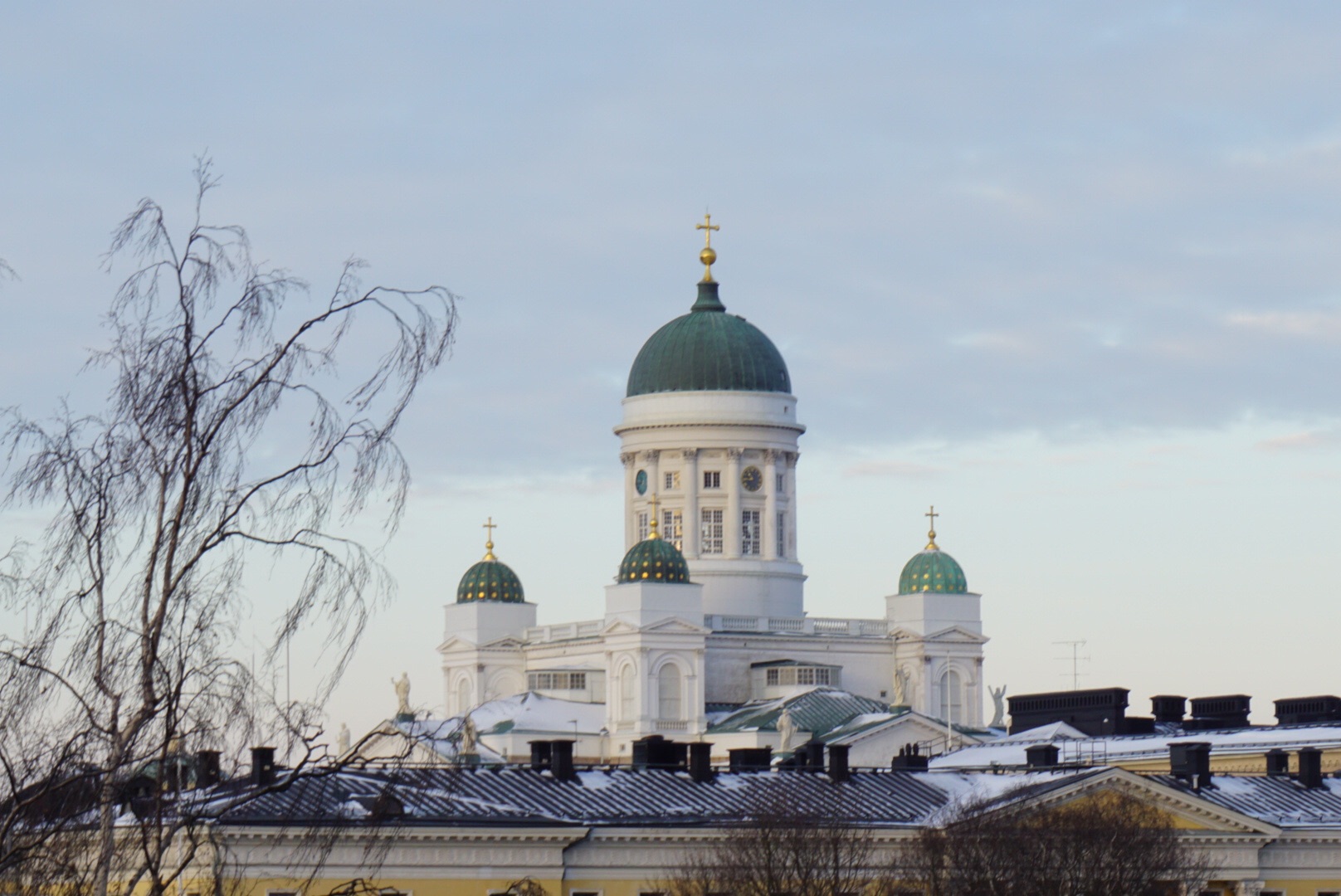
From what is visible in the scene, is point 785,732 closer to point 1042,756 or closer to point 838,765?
point 1042,756

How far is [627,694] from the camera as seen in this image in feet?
469

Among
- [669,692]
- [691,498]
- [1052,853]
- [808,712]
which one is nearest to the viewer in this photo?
[1052,853]

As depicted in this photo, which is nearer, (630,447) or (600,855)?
(600,855)

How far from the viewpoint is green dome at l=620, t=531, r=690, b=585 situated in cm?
14275

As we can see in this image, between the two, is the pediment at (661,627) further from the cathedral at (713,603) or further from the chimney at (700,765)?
the chimney at (700,765)

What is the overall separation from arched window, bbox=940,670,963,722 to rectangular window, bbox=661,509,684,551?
14018 millimetres

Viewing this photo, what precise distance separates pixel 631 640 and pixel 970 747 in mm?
37307

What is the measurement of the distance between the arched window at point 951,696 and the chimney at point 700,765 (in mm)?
70697

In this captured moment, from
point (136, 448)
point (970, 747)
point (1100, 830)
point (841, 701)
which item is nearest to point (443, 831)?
point (1100, 830)

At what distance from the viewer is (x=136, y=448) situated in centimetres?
3120

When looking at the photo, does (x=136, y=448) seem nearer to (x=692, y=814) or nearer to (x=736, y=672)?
(x=692, y=814)

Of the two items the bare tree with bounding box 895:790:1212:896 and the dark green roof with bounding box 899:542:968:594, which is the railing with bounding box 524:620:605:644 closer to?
the dark green roof with bounding box 899:542:968:594

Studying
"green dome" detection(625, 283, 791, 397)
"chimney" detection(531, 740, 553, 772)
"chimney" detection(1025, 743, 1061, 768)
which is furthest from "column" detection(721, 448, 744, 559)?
"chimney" detection(531, 740, 553, 772)

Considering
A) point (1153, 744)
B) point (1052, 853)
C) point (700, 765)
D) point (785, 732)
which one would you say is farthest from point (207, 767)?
point (785, 732)
